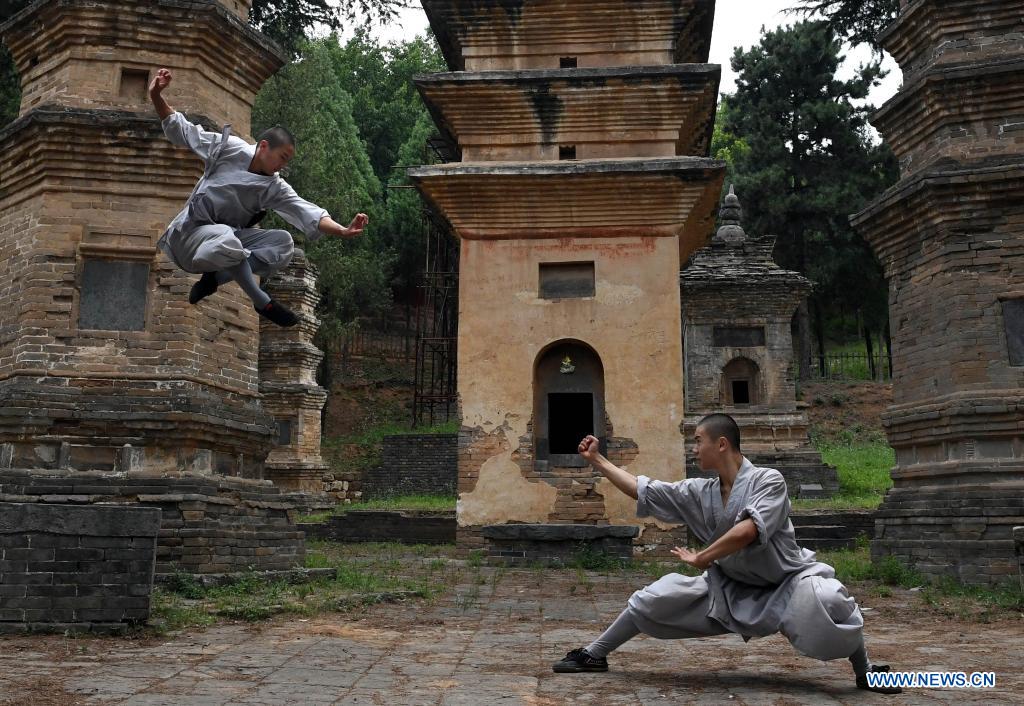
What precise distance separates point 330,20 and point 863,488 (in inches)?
610

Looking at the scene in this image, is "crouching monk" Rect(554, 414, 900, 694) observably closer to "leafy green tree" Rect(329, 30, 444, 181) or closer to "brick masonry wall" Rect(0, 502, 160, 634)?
"brick masonry wall" Rect(0, 502, 160, 634)

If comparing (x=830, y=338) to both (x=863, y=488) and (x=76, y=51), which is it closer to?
(x=863, y=488)

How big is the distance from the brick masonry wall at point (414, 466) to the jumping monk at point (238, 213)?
2061 centimetres

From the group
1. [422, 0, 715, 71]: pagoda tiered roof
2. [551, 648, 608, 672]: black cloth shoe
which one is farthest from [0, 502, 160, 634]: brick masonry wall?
[422, 0, 715, 71]: pagoda tiered roof

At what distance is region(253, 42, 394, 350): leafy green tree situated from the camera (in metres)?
29.5

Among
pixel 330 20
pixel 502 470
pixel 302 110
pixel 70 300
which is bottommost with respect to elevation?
pixel 502 470

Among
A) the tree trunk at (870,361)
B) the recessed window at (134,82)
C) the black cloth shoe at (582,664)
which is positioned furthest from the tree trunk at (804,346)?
the black cloth shoe at (582,664)

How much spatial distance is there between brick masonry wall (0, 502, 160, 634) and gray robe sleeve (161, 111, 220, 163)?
2.59 metres

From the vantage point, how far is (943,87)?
11062 millimetres

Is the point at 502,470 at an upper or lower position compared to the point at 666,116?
lower

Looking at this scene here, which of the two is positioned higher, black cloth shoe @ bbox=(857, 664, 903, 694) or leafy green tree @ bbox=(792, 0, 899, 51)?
leafy green tree @ bbox=(792, 0, 899, 51)

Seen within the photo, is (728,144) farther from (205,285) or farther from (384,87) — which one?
(205,285)

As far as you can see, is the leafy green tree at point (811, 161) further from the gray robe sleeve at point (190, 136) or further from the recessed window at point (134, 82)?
the gray robe sleeve at point (190, 136)

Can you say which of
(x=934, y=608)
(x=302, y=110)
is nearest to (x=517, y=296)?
(x=934, y=608)
